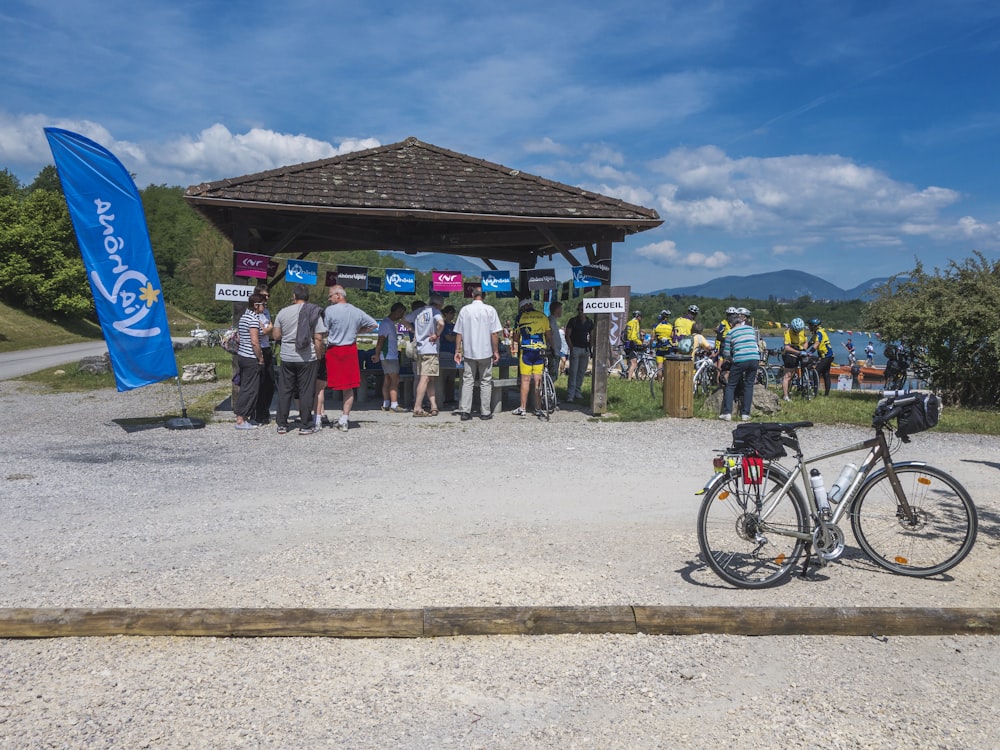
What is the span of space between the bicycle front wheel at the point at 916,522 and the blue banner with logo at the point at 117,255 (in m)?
8.83

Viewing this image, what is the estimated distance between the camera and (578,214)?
11.9m

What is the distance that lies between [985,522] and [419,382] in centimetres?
776

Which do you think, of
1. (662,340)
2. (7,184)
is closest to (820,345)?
(662,340)

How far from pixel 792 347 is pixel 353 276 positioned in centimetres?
849

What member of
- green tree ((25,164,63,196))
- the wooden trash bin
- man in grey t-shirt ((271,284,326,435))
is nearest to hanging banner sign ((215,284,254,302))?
man in grey t-shirt ((271,284,326,435))

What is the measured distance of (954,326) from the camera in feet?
46.4

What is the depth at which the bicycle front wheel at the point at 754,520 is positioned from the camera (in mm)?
4754

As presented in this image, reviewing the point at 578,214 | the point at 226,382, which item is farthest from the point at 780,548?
the point at 226,382

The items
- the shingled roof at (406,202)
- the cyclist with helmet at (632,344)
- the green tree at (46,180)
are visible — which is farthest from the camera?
the green tree at (46,180)

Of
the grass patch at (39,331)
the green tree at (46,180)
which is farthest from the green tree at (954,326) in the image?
the green tree at (46,180)

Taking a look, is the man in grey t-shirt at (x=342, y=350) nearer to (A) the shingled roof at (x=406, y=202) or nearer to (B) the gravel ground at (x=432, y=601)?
(A) the shingled roof at (x=406, y=202)

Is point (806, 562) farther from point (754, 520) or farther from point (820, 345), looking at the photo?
point (820, 345)

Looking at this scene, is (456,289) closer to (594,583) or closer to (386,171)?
(386,171)

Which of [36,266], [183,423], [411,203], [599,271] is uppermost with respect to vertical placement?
[36,266]
